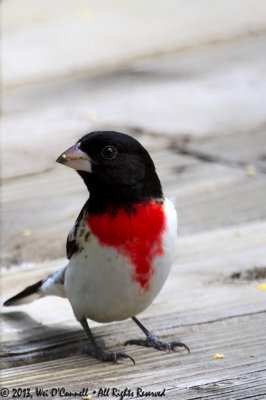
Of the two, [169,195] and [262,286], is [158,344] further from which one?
[169,195]

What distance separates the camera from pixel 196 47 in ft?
25.2

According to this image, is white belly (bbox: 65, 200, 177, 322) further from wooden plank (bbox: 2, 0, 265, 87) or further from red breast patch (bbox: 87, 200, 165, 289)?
wooden plank (bbox: 2, 0, 265, 87)

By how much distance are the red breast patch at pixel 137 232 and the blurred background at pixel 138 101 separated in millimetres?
1250

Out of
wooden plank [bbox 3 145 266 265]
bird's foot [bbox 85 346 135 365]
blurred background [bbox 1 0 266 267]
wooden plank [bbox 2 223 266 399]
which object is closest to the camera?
wooden plank [bbox 2 223 266 399]

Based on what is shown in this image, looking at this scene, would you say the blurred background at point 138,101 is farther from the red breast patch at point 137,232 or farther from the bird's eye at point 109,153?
the bird's eye at point 109,153

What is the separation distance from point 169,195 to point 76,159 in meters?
1.97

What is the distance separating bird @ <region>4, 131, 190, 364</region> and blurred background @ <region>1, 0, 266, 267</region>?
115 cm

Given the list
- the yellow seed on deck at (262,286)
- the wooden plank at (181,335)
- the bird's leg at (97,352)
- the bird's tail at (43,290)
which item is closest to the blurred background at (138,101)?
the wooden plank at (181,335)

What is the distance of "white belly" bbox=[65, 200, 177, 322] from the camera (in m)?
2.91

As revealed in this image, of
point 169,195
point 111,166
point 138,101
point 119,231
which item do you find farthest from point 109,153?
point 138,101

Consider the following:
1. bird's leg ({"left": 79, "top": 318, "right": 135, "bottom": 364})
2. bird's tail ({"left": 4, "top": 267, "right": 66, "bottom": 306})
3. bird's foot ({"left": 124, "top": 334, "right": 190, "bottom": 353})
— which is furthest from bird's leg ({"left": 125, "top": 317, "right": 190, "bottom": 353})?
bird's tail ({"left": 4, "top": 267, "right": 66, "bottom": 306})

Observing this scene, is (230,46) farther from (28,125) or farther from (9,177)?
(9,177)

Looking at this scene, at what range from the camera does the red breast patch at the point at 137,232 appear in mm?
2877

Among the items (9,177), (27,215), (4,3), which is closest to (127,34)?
(4,3)
